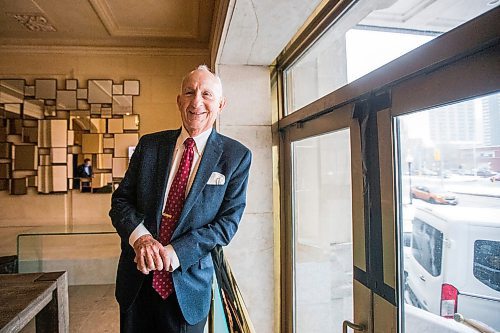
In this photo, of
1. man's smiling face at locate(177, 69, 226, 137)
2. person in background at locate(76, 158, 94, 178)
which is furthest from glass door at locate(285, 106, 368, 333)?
person in background at locate(76, 158, 94, 178)

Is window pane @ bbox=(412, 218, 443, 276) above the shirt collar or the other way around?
the other way around

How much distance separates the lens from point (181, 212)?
1.37 meters

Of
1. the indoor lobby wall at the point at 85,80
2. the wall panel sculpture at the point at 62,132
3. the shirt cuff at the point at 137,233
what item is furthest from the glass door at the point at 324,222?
the wall panel sculpture at the point at 62,132

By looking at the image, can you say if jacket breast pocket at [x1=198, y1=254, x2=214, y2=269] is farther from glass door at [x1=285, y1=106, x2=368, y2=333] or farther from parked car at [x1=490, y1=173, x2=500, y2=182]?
parked car at [x1=490, y1=173, x2=500, y2=182]

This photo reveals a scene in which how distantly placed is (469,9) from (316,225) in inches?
61.6

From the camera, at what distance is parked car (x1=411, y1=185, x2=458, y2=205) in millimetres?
1035

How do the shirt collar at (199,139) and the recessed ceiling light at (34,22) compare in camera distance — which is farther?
the recessed ceiling light at (34,22)

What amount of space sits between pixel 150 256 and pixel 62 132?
291 centimetres

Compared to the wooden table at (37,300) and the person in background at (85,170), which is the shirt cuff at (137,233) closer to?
the wooden table at (37,300)

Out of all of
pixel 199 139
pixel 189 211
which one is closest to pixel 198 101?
pixel 199 139

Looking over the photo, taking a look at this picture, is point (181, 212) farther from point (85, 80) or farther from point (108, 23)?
point (85, 80)

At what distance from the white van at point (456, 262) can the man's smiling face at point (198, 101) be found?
0.88m

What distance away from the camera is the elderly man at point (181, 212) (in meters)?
1.32

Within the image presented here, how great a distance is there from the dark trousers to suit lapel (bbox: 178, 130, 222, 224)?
31 cm
